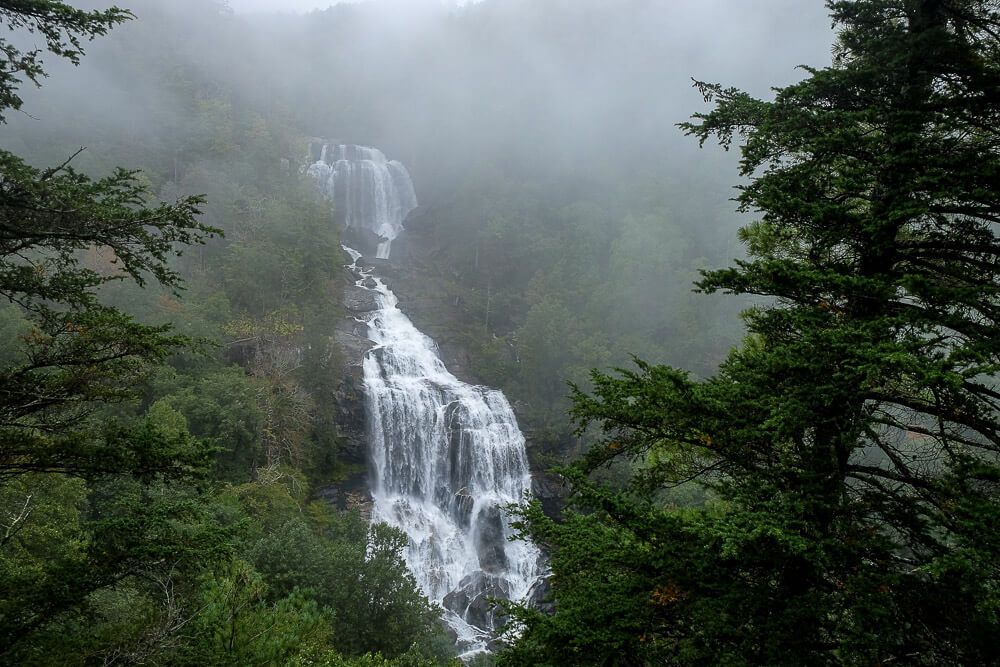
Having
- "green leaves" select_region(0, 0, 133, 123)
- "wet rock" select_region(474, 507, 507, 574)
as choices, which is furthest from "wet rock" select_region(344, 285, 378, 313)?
"green leaves" select_region(0, 0, 133, 123)

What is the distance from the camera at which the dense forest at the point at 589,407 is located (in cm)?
342

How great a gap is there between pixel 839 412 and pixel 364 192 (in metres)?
52.3

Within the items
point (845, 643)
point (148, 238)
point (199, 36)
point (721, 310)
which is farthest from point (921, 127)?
point (199, 36)

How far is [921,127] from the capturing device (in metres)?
3.85

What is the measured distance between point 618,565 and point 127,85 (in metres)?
55.2

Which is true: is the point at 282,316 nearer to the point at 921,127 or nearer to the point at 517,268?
the point at 517,268

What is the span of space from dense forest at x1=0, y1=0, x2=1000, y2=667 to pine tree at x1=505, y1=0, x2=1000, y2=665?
1.2 inches

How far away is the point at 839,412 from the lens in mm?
3787

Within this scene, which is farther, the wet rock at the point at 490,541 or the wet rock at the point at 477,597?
the wet rock at the point at 490,541

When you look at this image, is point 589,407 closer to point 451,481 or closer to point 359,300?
point 451,481

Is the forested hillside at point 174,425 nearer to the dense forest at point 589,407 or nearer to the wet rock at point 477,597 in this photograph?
the dense forest at point 589,407

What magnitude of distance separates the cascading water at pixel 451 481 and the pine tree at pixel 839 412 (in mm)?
17919

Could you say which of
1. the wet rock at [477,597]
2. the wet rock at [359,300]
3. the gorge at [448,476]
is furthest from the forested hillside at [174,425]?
the wet rock at [477,597]

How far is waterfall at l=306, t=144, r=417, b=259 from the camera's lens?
49.0 metres
